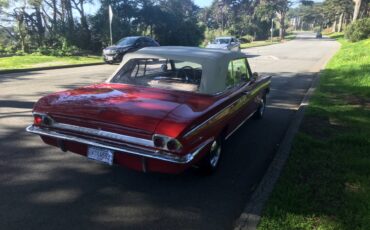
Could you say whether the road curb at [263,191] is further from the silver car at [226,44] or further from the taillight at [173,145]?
the silver car at [226,44]

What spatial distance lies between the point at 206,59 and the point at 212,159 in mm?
1377

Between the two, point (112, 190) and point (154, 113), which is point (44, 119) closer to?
point (112, 190)

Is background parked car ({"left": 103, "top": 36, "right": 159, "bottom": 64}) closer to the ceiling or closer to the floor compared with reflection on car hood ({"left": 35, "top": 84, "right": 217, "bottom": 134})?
closer to the floor

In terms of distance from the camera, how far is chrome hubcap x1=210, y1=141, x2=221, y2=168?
4.37m

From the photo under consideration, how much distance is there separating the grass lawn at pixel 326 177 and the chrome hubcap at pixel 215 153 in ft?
2.78

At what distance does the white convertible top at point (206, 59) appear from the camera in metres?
4.55

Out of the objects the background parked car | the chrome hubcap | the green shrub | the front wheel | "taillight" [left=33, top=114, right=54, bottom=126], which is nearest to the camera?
"taillight" [left=33, top=114, right=54, bottom=126]

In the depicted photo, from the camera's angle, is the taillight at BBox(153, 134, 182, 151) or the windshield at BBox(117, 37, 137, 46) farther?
the windshield at BBox(117, 37, 137, 46)

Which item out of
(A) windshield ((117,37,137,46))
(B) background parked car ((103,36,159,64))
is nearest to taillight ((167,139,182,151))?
(B) background parked car ((103,36,159,64))

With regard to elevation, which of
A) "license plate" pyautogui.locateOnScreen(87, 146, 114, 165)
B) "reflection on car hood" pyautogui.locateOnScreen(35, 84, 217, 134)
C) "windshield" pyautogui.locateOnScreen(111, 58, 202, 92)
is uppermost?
"windshield" pyautogui.locateOnScreen(111, 58, 202, 92)

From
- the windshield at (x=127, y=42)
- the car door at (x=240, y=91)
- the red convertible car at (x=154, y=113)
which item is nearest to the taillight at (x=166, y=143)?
the red convertible car at (x=154, y=113)

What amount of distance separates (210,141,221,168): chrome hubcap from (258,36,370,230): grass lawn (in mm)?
849

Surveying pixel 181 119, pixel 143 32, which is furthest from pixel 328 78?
pixel 143 32

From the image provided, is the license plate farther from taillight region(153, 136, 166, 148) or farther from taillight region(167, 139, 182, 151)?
taillight region(167, 139, 182, 151)
